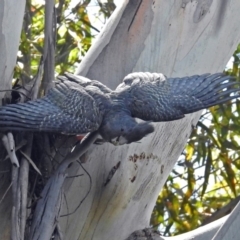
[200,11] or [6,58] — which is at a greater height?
[200,11]

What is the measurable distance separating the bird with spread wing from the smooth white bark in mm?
113

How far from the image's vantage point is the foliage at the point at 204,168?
2.81m

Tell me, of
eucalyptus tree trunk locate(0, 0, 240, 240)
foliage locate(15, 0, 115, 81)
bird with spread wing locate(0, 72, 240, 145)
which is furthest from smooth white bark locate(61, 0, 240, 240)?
foliage locate(15, 0, 115, 81)

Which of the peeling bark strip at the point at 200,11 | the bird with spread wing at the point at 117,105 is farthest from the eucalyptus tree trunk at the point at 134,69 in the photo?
the bird with spread wing at the point at 117,105

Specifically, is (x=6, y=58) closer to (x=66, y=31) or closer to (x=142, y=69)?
(x=142, y=69)

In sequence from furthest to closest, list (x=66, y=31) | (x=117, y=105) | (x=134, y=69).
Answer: (x=66, y=31), (x=134, y=69), (x=117, y=105)

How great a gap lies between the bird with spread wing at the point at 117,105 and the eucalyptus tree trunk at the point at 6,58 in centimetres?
11

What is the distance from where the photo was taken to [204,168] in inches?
113

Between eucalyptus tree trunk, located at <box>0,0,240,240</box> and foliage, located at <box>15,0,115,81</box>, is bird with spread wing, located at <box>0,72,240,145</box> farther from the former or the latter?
foliage, located at <box>15,0,115,81</box>

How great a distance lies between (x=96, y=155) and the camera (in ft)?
5.01

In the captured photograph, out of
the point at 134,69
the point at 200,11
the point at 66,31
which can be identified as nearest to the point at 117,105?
the point at 134,69

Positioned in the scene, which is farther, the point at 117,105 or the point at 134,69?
the point at 134,69

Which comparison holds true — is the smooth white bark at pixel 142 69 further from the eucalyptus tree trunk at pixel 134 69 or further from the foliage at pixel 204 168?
the foliage at pixel 204 168

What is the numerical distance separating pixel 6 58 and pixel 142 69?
34 centimetres
